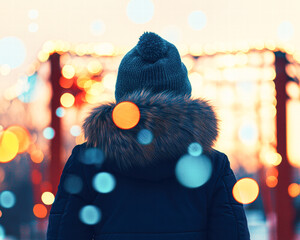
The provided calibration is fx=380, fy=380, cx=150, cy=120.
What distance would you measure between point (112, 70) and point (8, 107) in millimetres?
1937

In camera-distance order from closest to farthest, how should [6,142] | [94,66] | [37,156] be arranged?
[94,66] → [37,156] → [6,142]

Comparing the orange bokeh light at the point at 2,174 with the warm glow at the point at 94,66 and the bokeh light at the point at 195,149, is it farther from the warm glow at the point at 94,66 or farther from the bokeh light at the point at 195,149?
the bokeh light at the point at 195,149

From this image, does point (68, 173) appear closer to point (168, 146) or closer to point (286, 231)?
point (168, 146)

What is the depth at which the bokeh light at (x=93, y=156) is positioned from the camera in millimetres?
985

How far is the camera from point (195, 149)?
97 centimetres

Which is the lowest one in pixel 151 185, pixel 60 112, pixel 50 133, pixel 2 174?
pixel 2 174

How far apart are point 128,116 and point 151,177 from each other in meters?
0.17

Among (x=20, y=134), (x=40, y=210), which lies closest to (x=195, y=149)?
(x=40, y=210)

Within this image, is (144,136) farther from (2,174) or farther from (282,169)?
(2,174)

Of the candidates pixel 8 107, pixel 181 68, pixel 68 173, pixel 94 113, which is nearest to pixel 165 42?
pixel 181 68

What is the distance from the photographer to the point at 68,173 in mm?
1016

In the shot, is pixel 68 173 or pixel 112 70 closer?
pixel 68 173

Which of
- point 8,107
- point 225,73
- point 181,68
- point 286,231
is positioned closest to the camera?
point 181,68

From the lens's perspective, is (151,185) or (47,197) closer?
(151,185)
